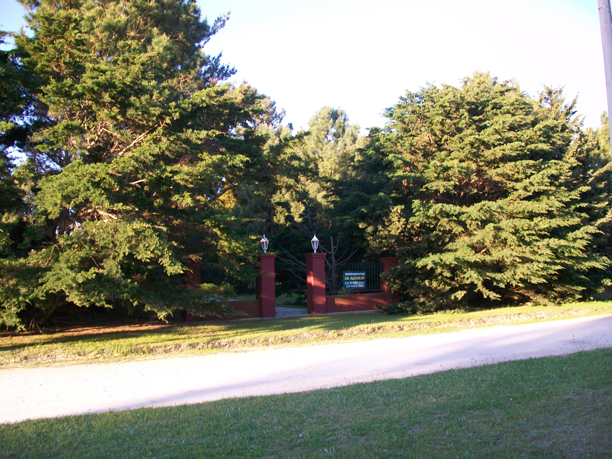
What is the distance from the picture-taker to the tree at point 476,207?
19.2m

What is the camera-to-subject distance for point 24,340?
13.3 metres

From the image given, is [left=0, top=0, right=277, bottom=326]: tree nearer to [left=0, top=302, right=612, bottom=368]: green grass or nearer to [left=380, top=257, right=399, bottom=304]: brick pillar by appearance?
[left=0, top=302, right=612, bottom=368]: green grass

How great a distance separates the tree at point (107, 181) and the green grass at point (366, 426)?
5840mm

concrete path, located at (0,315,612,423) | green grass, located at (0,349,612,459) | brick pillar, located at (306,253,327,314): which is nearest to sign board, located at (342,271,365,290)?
brick pillar, located at (306,253,327,314)

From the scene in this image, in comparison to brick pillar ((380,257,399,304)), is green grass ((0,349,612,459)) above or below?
below

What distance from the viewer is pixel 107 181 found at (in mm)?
11648

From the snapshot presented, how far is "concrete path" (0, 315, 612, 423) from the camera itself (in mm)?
7090

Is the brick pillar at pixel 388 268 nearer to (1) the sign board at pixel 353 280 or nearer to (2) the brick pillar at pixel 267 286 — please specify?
(1) the sign board at pixel 353 280

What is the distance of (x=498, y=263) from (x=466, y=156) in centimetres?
463

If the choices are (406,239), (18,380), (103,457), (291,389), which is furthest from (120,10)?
(103,457)

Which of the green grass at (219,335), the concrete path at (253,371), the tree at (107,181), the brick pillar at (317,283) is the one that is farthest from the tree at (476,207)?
the tree at (107,181)

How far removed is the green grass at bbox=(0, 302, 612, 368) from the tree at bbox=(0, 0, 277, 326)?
89 cm

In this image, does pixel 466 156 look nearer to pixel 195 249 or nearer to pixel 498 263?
pixel 498 263

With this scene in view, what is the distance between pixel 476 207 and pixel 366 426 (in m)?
15.9
